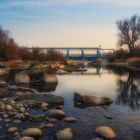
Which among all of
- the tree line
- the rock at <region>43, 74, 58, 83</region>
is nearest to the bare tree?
the tree line

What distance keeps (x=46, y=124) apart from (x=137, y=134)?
286 cm

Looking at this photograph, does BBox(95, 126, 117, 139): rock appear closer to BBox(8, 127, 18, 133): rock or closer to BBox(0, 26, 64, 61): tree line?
BBox(8, 127, 18, 133): rock

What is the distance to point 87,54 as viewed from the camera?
9244 cm

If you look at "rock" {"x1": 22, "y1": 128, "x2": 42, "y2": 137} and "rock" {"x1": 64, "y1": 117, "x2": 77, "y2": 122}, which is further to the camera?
"rock" {"x1": 64, "y1": 117, "x2": 77, "y2": 122}

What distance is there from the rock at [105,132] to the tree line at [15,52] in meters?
34.4

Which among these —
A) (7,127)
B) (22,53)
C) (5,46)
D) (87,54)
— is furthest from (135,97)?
(87,54)

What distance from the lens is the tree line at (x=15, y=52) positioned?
42500mm

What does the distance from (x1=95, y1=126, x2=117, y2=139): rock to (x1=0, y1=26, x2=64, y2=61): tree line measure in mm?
34367

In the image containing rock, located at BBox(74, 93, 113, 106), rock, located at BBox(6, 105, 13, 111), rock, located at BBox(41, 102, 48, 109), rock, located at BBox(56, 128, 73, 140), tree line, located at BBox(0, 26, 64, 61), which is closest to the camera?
rock, located at BBox(56, 128, 73, 140)

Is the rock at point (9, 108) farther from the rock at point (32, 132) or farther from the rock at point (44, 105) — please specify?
the rock at point (32, 132)

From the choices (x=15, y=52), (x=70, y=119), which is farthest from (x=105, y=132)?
(x=15, y=52)

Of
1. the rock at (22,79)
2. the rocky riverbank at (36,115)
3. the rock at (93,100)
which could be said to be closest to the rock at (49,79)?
the rock at (22,79)

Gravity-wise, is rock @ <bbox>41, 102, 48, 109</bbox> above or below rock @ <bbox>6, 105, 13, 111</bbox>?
below

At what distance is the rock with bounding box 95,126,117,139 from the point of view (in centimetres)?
834
